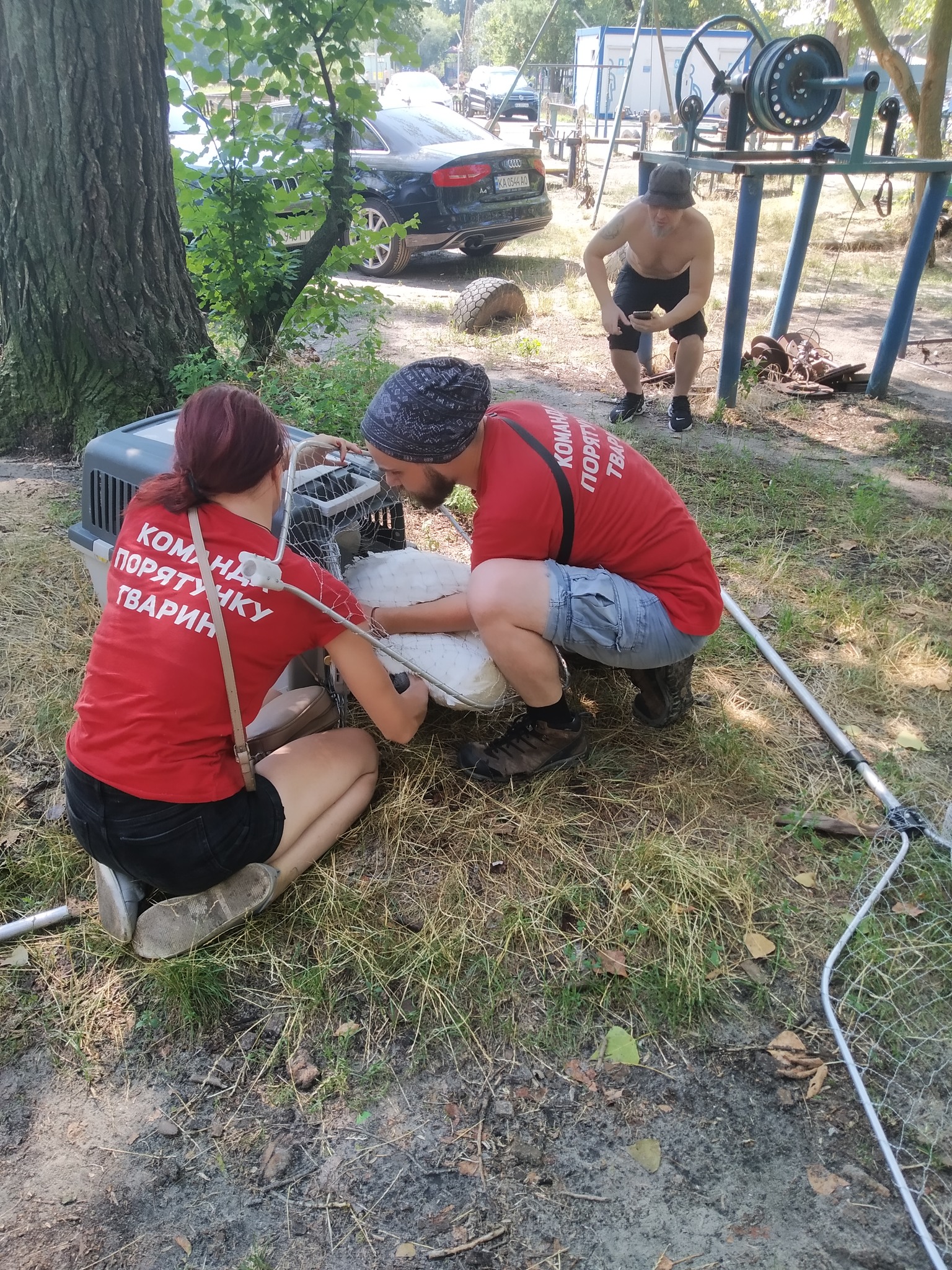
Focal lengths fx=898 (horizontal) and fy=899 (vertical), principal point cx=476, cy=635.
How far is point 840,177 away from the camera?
2030 cm

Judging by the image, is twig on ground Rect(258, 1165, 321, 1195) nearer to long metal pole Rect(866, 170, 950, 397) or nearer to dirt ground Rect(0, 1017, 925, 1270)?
dirt ground Rect(0, 1017, 925, 1270)

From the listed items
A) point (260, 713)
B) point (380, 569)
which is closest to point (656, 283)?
point (380, 569)

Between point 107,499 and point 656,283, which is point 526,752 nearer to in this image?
point 107,499

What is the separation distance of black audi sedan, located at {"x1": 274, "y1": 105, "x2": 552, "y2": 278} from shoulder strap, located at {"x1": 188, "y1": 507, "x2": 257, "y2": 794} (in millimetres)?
7311

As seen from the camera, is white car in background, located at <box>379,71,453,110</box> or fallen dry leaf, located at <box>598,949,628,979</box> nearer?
fallen dry leaf, located at <box>598,949,628,979</box>

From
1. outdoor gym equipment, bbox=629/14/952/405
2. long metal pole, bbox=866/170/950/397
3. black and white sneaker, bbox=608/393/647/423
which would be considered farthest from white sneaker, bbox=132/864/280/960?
long metal pole, bbox=866/170/950/397

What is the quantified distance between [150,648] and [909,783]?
2139 millimetres

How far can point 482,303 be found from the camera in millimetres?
6953

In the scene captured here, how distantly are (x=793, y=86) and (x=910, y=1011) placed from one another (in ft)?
16.6

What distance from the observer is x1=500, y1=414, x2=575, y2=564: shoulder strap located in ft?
7.44

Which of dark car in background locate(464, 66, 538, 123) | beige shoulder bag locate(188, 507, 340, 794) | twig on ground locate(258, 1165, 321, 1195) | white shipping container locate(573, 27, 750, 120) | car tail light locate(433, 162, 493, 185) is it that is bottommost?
twig on ground locate(258, 1165, 321, 1195)

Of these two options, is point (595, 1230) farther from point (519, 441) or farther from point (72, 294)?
point (72, 294)

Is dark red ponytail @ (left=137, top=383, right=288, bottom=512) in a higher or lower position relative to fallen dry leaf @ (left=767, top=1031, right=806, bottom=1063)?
higher

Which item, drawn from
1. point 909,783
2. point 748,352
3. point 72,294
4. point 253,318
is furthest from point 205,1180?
point 748,352
